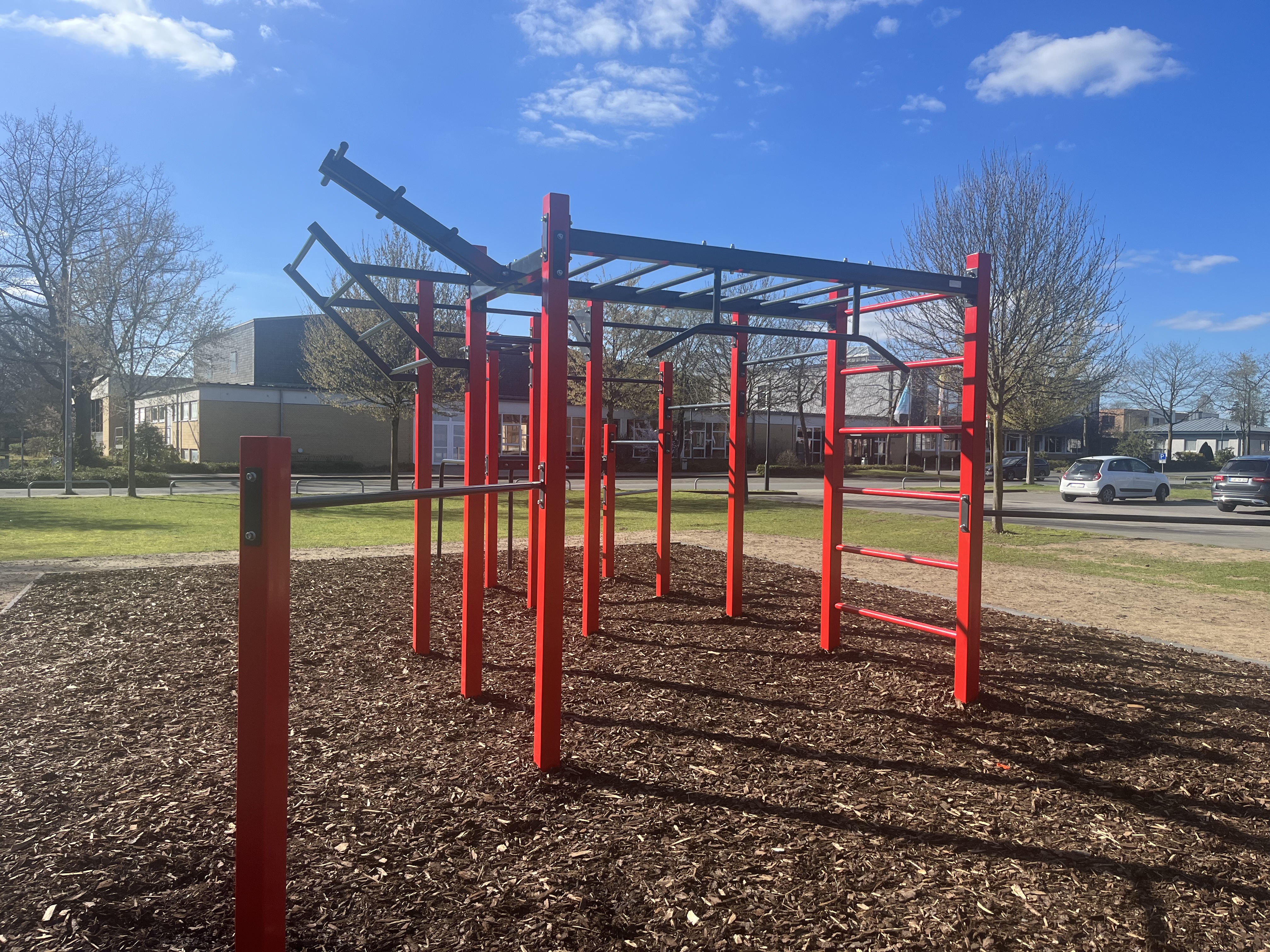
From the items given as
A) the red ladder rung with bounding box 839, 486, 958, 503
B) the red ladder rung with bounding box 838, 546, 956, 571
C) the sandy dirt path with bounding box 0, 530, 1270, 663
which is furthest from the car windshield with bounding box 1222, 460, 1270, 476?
the red ladder rung with bounding box 839, 486, 958, 503

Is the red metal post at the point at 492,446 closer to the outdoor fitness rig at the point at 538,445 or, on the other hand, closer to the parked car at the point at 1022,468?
the outdoor fitness rig at the point at 538,445

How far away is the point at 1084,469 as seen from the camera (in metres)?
24.9

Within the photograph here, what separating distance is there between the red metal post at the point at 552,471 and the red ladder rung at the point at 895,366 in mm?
1838

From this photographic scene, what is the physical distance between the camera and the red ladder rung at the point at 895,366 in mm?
4324

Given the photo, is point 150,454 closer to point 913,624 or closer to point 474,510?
point 474,510

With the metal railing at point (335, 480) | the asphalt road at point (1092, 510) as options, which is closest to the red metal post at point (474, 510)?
the asphalt road at point (1092, 510)

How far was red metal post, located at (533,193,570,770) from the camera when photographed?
127 inches

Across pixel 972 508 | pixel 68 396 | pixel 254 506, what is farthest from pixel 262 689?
pixel 68 396

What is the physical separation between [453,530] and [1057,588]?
9428 millimetres

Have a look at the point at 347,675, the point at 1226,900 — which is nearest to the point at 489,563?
the point at 347,675

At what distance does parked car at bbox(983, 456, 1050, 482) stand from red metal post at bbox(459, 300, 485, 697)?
38.7 meters

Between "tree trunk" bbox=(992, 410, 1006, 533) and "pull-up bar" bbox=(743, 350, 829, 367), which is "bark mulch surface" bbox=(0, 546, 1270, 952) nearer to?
"pull-up bar" bbox=(743, 350, 829, 367)

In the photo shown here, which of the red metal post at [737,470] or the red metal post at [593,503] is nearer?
the red metal post at [593,503]

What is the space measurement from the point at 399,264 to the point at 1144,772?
2093cm
